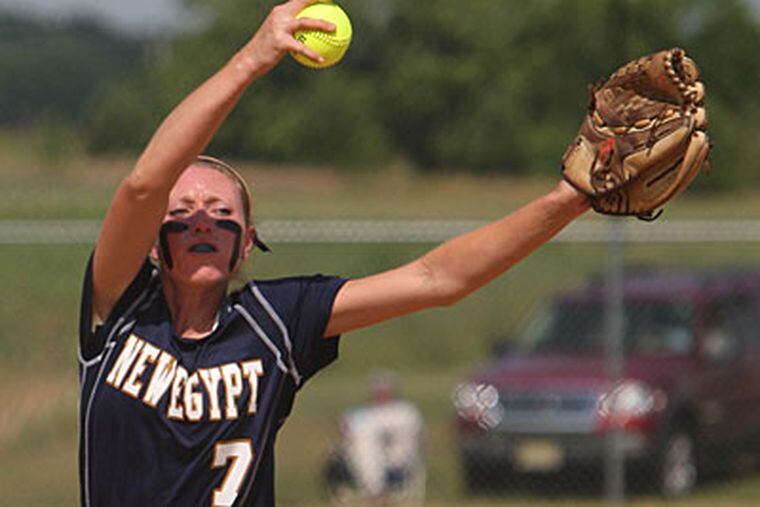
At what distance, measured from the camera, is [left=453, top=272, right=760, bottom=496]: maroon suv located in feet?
33.0

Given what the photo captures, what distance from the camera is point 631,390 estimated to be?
10.1 m

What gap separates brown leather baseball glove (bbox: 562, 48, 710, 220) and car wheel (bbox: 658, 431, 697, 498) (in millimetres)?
7115

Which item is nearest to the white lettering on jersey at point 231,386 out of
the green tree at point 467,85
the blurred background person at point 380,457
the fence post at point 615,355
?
the fence post at point 615,355

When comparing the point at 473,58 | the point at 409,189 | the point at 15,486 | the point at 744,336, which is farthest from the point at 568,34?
the point at 15,486

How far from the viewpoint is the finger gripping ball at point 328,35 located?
10.1 feet

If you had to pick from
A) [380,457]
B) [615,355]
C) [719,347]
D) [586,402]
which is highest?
[719,347]

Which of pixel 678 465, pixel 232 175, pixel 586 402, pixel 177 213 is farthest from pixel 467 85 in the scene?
pixel 177 213

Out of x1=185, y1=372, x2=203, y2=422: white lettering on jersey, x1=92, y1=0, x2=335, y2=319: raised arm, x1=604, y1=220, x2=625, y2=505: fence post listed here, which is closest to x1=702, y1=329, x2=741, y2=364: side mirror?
x1=604, y1=220, x2=625, y2=505: fence post

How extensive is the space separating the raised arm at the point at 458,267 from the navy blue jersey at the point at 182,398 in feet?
0.23

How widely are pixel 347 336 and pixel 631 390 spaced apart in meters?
6.72

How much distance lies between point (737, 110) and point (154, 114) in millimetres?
8735

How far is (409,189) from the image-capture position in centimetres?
1619

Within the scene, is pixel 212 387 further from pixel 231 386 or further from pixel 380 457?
pixel 380 457

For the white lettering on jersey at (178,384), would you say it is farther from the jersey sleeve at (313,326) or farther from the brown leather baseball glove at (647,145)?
the brown leather baseball glove at (647,145)
